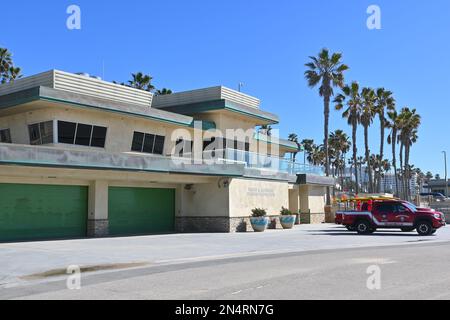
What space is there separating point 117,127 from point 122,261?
1467 centimetres

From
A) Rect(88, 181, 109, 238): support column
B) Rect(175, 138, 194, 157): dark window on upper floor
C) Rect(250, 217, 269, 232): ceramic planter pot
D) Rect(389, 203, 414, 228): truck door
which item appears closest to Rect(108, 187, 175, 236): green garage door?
Rect(88, 181, 109, 238): support column

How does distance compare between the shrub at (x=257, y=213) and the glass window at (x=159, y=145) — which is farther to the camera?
the shrub at (x=257, y=213)

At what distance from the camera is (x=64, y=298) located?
9250 mm

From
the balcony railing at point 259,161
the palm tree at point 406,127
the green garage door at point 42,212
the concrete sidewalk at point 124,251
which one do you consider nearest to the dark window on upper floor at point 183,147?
the balcony railing at point 259,161

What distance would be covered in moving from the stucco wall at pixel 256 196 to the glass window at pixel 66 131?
9464 mm

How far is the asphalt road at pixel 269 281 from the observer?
30.0 ft

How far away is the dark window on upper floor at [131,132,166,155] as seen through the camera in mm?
29959

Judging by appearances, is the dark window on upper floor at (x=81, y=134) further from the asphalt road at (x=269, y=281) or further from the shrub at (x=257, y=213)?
the asphalt road at (x=269, y=281)

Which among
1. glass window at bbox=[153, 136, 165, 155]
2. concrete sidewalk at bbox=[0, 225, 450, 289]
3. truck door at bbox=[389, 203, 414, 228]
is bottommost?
concrete sidewalk at bbox=[0, 225, 450, 289]

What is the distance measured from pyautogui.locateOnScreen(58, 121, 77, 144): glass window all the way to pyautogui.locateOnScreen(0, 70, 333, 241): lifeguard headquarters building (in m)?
0.05

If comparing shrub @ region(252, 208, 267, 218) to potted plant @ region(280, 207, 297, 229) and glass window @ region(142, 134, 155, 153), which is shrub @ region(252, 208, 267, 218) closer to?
potted plant @ region(280, 207, 297, 229)

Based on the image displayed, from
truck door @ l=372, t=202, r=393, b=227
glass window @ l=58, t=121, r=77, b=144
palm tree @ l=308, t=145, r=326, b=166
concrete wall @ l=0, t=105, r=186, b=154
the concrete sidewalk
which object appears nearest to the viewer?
the concrete sidewalk
